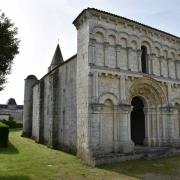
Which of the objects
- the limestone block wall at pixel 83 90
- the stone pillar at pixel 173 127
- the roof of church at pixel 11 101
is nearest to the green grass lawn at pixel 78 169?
the limestone block wall at pixel 83 90

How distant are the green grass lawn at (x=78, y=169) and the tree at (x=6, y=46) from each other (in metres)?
4.45

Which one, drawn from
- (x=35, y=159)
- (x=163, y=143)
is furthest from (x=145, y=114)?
(x=35, y=159)

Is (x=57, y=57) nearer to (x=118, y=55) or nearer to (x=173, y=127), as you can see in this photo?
(x=118, y=55)

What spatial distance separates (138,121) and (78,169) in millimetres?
8290

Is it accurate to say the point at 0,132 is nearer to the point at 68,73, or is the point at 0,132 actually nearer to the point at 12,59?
the point at 68,73

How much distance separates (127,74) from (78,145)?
18.3 feet

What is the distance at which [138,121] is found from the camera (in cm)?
1862

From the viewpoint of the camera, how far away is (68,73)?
1823 centimetres

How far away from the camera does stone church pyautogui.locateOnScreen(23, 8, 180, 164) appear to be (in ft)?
46.4

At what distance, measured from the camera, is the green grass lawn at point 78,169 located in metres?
10.4

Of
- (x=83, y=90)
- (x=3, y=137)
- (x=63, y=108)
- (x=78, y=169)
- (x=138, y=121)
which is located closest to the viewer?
(x=78, y=169)

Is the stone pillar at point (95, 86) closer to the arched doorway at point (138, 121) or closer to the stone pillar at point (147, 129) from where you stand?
the arched doorway at point (138, 121)

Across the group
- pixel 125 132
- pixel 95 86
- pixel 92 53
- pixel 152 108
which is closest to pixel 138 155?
pixel 125 132

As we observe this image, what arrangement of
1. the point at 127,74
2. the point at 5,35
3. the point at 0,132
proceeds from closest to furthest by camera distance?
the point at 5,35 < the point at 127,74 < the point at 0,132
